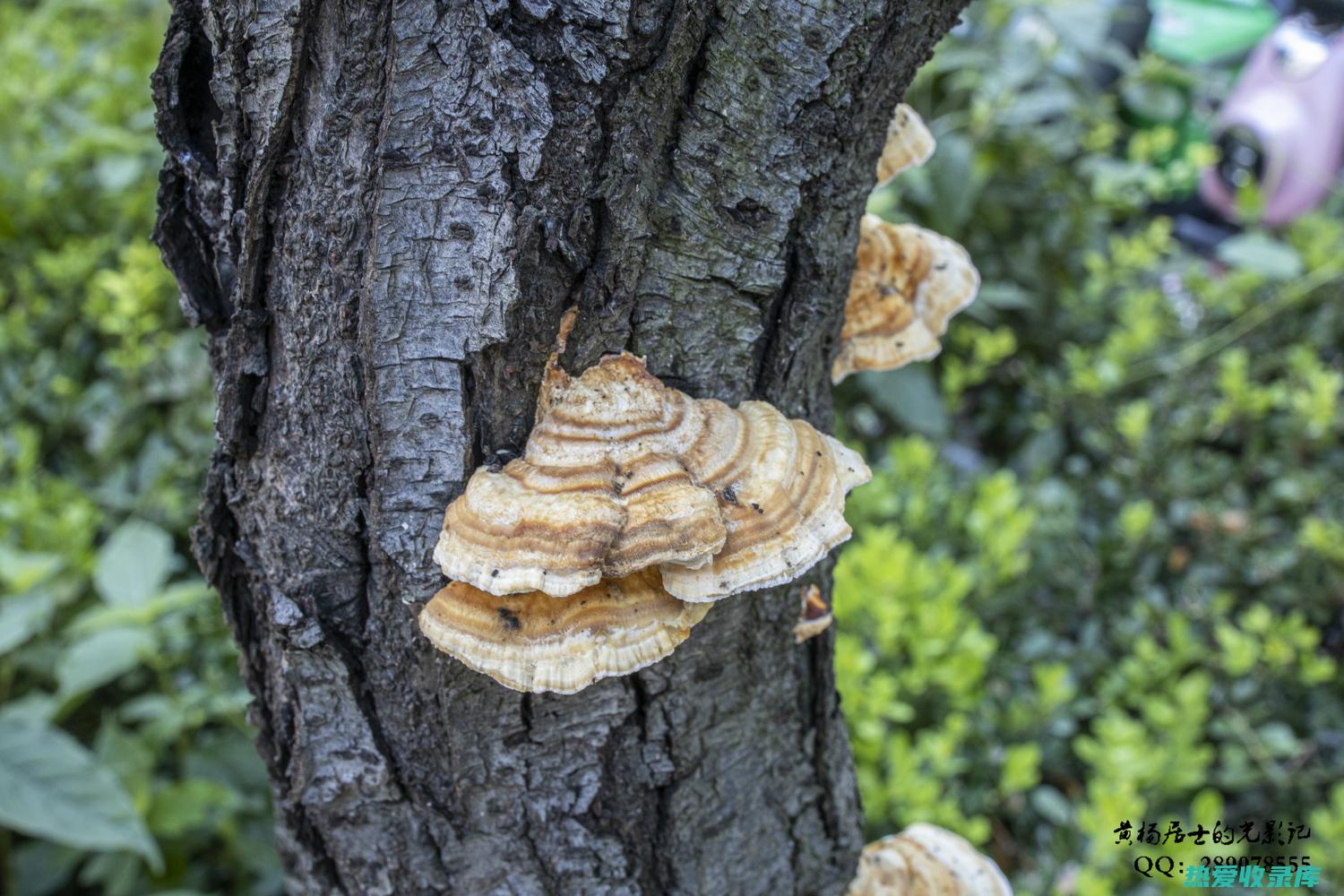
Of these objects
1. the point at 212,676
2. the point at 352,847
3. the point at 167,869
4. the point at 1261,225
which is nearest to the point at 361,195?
the point at 352,847

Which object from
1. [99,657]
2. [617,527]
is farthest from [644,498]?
[99,657]

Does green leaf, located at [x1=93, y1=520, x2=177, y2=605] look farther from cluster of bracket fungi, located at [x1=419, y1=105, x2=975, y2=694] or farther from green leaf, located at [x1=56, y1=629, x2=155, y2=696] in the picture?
cluster of bracket fungi, located at [x1=419, y1=105, x2=975, y2=694]

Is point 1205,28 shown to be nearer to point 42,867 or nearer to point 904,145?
point 904,145

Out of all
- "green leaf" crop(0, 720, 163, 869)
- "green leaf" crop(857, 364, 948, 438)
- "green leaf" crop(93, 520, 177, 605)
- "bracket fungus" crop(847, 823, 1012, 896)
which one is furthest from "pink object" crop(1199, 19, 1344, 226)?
"green leaf" crop(0, 720, 163, 869)

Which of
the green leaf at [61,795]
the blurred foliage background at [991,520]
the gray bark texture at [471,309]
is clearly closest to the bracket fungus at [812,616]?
the gray bark texture at [471,309]

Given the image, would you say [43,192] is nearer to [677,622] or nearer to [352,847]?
[352,847]

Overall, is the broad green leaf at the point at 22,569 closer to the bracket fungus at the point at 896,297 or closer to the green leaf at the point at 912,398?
the bracket fungus at the point at 896,297
